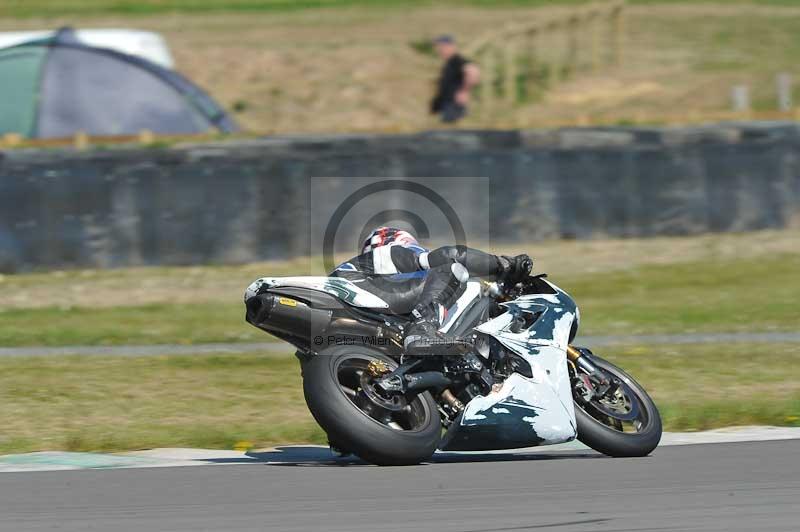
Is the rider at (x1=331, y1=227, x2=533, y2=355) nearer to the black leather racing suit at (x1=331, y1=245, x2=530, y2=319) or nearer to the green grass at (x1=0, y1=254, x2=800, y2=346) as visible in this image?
the black leather racing suit at (x1=331, y1=245, x2=530, y2=319)

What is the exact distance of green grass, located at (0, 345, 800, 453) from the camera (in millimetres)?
8734

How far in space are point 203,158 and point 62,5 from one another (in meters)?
23.7

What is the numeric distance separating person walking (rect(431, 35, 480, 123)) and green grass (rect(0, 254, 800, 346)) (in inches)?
151

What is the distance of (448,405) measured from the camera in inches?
296

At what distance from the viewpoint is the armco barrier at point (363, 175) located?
1528cm

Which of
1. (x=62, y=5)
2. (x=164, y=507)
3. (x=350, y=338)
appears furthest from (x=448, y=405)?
(x=62, y=5)

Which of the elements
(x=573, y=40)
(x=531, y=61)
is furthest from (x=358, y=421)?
(x=573, y=40)

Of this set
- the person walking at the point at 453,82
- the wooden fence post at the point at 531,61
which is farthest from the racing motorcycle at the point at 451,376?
the wooden fence post at the point at 531,61

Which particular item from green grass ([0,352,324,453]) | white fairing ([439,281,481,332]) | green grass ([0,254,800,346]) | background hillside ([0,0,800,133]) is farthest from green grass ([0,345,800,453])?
background hillside ([0,0,800,133])

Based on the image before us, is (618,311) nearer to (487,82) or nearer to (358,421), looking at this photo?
(358,421)

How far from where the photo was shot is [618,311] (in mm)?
14031

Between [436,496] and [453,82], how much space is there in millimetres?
12682

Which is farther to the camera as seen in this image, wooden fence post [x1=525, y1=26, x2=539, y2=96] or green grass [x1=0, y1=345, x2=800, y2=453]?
wooden fence post [x1=525, y1=26, x2=539, y2=96]

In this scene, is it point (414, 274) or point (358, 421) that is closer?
point (358, 421)
